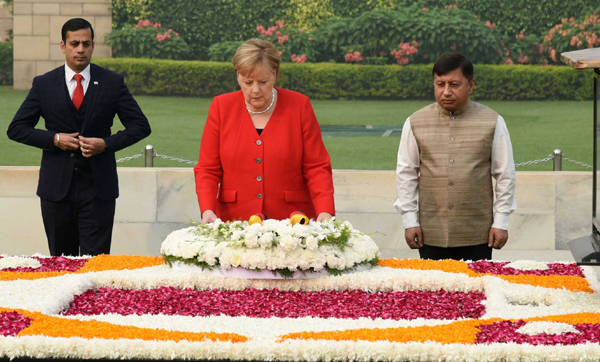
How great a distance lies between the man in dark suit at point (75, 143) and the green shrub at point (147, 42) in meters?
7.74

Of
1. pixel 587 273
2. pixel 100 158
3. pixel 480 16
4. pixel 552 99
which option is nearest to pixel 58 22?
pixel 480 16

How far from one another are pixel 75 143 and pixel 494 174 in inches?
91.5

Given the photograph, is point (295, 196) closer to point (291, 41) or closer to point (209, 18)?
point (291, 41)

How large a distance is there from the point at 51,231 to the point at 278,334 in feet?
8.26

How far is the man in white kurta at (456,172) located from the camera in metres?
4.30

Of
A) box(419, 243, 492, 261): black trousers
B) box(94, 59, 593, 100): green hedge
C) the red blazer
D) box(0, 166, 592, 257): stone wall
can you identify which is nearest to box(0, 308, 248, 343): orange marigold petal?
the red blazer

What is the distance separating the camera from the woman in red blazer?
159 inches

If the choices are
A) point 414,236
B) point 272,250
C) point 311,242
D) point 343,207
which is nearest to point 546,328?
point 311,242

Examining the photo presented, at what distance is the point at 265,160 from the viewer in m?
4.05

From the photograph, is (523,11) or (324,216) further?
(523,11)

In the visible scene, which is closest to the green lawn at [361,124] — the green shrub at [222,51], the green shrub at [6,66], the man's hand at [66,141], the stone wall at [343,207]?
the green shrub at [6,66]

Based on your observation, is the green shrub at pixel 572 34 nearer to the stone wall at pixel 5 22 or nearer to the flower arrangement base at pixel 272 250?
the stone wall at pixel 5 22

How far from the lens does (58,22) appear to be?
12.6 meters

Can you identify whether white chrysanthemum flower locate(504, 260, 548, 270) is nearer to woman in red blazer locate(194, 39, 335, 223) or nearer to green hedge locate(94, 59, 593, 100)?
woman in red blazer locate(194, 39, 335, 223)
